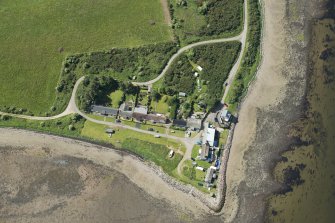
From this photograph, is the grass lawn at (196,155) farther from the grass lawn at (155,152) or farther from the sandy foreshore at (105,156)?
the sandy foreshore at (105,156)

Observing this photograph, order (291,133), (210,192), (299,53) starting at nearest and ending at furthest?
1. (210,192)
2. (291,133)
3. (299,53)

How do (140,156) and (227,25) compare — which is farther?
(227,25)

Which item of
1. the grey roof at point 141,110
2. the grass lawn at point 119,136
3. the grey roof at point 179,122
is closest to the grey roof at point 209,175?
the grass lawn at point 119,136

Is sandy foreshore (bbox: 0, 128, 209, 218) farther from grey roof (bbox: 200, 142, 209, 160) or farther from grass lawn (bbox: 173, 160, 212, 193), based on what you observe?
grey roof (bbox: 200, 142, 209, 160)

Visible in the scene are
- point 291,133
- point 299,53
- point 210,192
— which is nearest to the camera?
point 210,192

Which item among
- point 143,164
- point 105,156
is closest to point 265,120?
point 143,164

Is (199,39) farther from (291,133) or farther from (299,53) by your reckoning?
(291,133)

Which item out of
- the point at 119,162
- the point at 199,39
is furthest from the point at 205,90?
the point at 119,162
